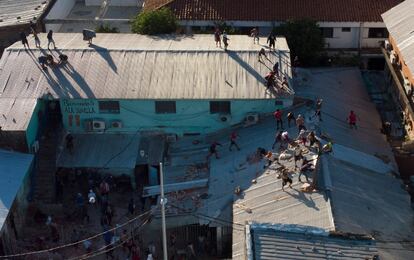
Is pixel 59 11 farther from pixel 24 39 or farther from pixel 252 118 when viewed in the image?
pixel 252 118

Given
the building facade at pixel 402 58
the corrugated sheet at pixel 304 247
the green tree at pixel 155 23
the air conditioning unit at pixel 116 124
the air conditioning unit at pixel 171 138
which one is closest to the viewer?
the corrugated sheet at pixel 304 247

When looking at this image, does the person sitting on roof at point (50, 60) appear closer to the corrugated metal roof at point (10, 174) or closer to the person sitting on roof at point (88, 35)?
the person sitting on roof at point (88, 35)

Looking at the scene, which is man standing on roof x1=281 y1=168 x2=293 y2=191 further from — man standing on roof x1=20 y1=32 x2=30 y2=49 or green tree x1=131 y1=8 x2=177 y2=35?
man standing on roof x1=20 y1=32 x2=30 y2=49

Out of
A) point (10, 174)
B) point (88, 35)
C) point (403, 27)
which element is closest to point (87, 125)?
point (10, 174)

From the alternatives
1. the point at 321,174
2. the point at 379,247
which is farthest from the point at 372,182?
the point at 379,247

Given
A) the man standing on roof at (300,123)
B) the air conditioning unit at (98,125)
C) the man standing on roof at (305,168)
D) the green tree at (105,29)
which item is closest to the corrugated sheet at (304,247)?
the man standing on roof at (305,168)

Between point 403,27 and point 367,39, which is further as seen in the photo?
point 367,39

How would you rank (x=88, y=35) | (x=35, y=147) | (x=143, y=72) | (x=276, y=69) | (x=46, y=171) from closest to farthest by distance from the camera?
1. (x=35, y=147)
2. (x=46, y=171)
3. (x=276, y=69)
4. (x=143, y=72)
5. (x=88, y=35)
